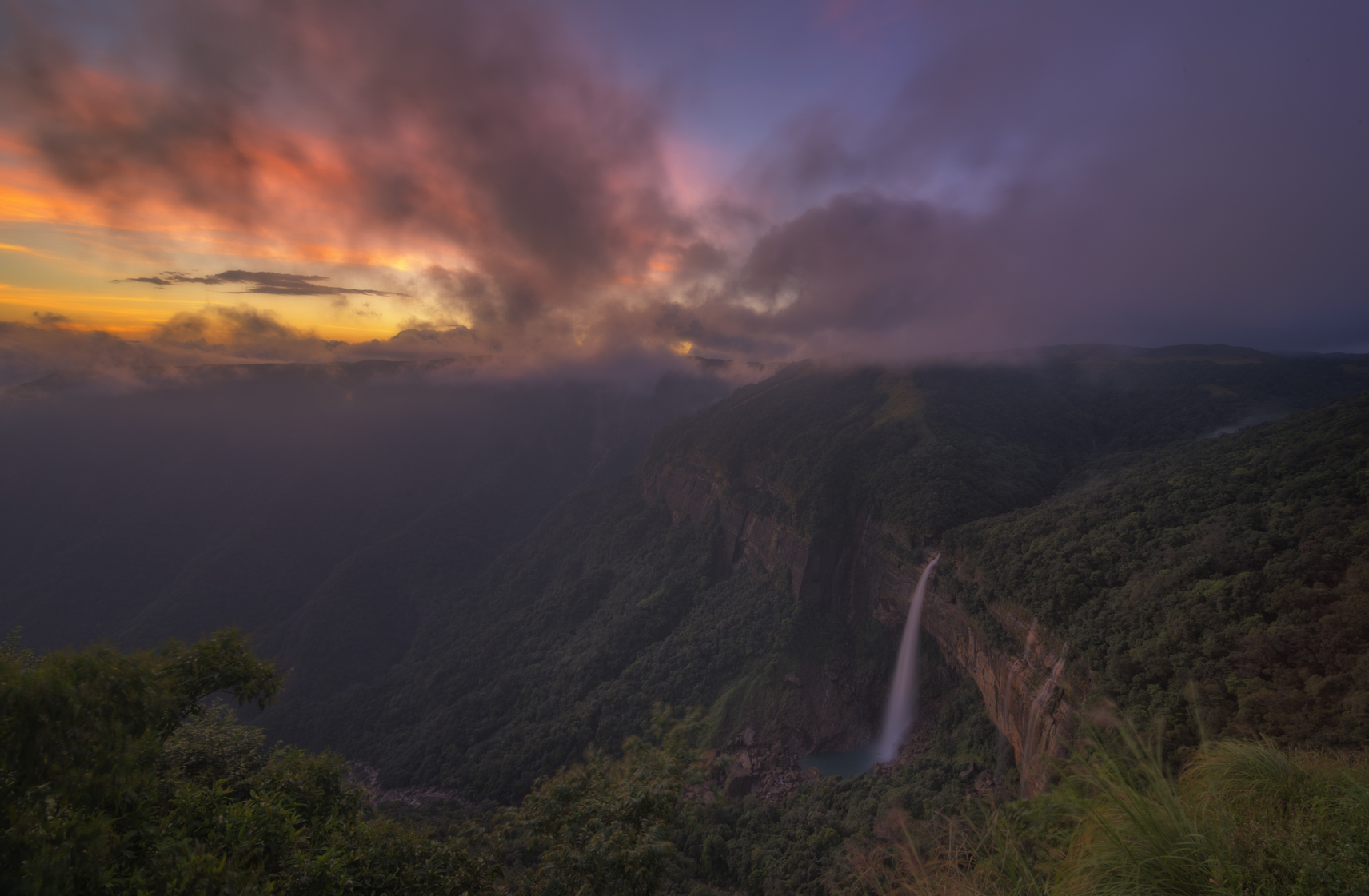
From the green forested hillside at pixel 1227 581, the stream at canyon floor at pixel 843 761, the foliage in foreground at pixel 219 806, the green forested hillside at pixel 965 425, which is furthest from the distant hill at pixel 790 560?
the foliage in foreground at pixel 219 806

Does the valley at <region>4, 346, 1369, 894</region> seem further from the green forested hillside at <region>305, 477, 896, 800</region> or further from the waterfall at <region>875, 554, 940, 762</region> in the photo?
the waterfall at <region>875, 554, 940, 762</region>

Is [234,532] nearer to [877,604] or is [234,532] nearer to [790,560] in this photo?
[790,560]

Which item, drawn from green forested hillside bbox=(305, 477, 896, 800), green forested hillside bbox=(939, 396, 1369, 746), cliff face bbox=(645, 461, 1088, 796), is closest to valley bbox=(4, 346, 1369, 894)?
green forested hillside bbox=(939, 396, 1369, 746)

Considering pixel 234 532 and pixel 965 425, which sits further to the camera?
pixel 234 532

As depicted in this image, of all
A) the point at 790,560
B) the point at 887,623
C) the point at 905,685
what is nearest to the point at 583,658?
the point at 790,560

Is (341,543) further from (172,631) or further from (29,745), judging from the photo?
(29,745)

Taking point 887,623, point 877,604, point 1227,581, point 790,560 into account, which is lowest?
point 887,623

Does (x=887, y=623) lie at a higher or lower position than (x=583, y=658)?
higher
